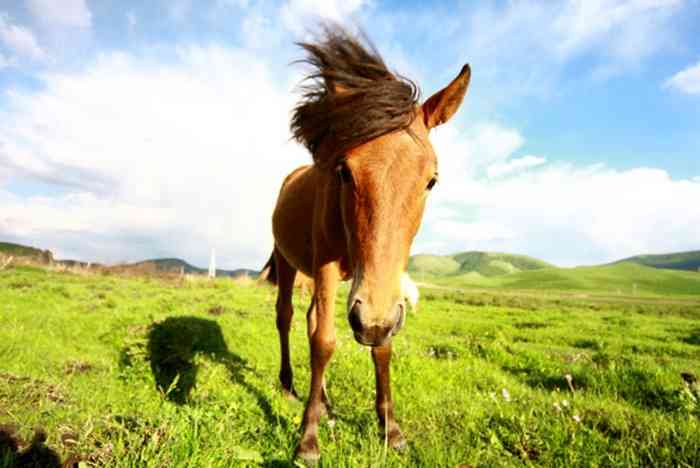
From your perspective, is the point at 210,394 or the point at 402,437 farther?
the point at 210,394

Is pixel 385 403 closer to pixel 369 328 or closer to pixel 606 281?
pixel 369 328

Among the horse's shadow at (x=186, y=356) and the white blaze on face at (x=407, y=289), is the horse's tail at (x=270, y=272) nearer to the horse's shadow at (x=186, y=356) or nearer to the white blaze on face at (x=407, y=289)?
the horse's shadow at (x=186, y=356)

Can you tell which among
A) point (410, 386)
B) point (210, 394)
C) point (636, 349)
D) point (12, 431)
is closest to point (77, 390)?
point (210, 394)

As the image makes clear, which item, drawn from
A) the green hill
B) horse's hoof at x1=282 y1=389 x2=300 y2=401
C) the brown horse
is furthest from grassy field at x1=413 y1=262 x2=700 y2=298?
the brown horse

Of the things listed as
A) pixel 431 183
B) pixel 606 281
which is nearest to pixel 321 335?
pixel 431 183

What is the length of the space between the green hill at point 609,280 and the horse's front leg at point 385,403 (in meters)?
90.1

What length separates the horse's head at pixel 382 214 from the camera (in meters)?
2.25

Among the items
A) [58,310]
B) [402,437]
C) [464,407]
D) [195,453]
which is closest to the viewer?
[195,453]

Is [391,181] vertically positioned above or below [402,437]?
above

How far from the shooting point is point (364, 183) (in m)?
2.56

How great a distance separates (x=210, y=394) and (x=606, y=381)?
5.08 meters

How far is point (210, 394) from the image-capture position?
14.2 feet

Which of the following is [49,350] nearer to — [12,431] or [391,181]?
[12,431]

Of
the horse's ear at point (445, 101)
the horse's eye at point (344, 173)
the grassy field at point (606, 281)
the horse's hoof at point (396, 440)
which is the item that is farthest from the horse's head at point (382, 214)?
the grassy field at point (606, 281)
